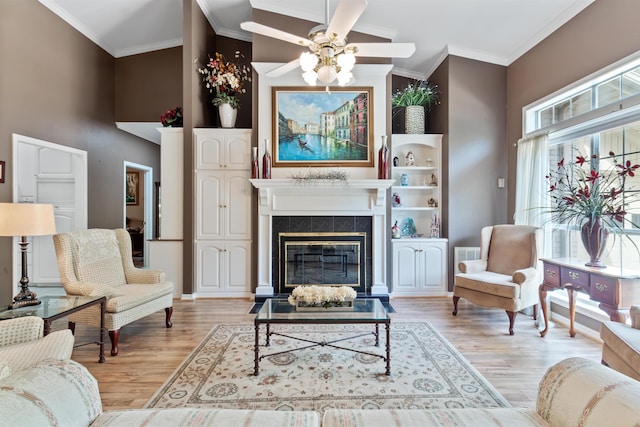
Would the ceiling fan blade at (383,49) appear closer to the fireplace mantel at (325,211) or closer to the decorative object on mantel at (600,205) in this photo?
the decorative object on mantel at (600,205)

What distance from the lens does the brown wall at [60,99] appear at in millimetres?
3373

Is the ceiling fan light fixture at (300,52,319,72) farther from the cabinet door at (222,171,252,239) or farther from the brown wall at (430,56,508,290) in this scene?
the brown wall at (430,56,508,290)

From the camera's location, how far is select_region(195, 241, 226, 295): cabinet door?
4340 millimetres

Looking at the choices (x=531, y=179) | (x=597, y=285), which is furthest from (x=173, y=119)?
(x=597, y=285)

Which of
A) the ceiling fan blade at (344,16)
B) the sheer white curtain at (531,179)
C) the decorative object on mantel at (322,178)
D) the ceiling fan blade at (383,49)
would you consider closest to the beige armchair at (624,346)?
the sheer white curtain at (531,179)

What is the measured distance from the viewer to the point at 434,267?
442cm

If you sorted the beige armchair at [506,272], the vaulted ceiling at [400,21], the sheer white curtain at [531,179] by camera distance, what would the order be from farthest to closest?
the sheer white curtain at [531,179] < the vaulted ceiling at [400,21] < the beige armchair at [506,272]

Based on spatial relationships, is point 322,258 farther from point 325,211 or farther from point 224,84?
point 224,84

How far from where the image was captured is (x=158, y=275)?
3301 mm

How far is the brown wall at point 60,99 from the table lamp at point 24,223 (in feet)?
4.18

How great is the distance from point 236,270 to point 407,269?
234 cm

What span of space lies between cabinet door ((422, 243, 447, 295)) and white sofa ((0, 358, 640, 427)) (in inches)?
128

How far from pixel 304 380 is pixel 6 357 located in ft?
5.24

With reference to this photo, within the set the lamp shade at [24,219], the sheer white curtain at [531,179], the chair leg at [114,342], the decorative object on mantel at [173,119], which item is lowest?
the chair leg at [114,342]
